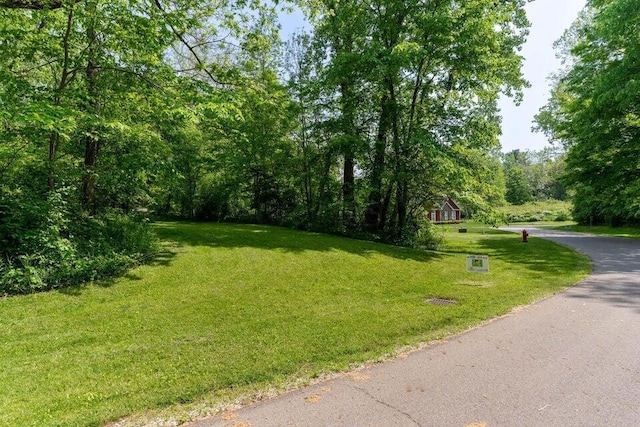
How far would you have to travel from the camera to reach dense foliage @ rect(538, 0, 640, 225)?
13.9m

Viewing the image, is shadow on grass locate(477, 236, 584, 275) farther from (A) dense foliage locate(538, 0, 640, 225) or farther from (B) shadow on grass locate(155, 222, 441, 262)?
(A) dense foliage locate(538, 0, 640, 225)

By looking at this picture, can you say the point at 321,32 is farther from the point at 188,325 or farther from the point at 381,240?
the point at 188,325

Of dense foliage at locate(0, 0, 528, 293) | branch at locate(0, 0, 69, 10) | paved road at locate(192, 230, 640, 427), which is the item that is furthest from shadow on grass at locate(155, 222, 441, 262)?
paved road at locate(192, 230, 640, 427)

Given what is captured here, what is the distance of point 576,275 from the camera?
28.7ft

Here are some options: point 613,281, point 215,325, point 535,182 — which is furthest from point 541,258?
point 535,182

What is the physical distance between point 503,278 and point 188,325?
7.27 meters

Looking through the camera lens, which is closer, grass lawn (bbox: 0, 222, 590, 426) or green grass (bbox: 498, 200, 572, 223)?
grass lawn (bbox: 0, 222, 590, 426)

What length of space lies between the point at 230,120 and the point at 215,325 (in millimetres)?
4950

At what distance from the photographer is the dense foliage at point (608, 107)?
13.9 meters

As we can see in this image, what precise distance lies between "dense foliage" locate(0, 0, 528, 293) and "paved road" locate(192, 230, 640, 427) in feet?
17.8

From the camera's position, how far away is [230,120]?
820 cm

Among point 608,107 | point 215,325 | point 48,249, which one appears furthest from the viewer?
point 608,107

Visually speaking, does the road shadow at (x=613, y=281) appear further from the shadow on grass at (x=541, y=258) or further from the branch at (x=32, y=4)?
the branch at (x=32, y=4)

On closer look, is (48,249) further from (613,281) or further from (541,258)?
(541,258)
